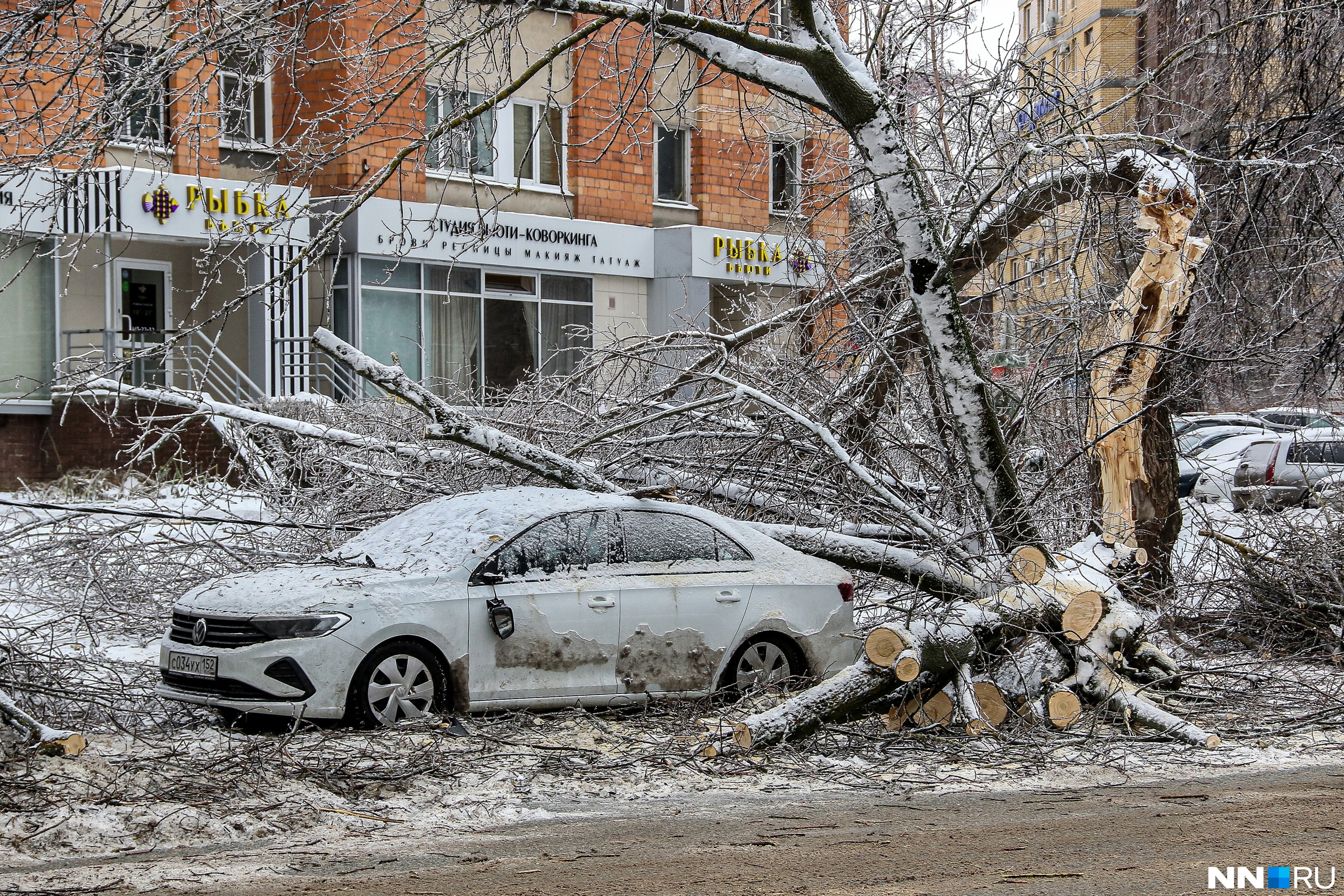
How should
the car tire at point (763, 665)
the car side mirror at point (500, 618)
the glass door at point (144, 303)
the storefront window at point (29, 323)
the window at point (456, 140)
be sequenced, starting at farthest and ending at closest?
the glass door at point (144, 303) → the storefront window at point (29, 323) → the window at point (456, 140) → the car tire at point (763, 665) → the car side mirror at point (500, 618)

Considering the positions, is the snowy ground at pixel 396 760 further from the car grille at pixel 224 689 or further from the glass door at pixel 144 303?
the glass door at pixel 144 303

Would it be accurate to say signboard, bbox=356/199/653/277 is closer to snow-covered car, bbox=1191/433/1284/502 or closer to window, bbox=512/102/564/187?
window, bbox=512/102/564/187

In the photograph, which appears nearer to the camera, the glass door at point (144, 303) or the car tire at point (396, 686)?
the car tire at point (396, 686)

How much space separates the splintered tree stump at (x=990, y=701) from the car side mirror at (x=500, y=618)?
2770mm

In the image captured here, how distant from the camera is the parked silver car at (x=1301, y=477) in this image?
11617mm

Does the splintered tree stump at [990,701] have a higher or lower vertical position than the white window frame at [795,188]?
lower

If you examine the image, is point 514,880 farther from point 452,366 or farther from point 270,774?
point 452,366

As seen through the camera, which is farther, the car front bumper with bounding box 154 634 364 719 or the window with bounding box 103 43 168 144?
the window with bounding box 103 43 168 144

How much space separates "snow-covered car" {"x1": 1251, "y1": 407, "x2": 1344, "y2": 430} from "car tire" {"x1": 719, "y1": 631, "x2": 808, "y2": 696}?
20.1 feet

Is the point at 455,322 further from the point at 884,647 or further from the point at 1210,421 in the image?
the point at 884,647

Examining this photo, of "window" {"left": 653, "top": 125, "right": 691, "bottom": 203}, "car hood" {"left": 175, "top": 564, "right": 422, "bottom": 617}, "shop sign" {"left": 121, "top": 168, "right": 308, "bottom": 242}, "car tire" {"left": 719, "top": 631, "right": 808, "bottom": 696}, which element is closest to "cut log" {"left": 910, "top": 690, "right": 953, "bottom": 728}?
"car tire" {"left": 719, "top": 631, "right": 808, "bottom": 696}

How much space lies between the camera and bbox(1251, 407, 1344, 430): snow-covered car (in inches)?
505

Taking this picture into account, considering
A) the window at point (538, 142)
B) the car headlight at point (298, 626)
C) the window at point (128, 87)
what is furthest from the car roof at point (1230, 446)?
the window at point (128, 87)

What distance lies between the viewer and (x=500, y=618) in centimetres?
834
